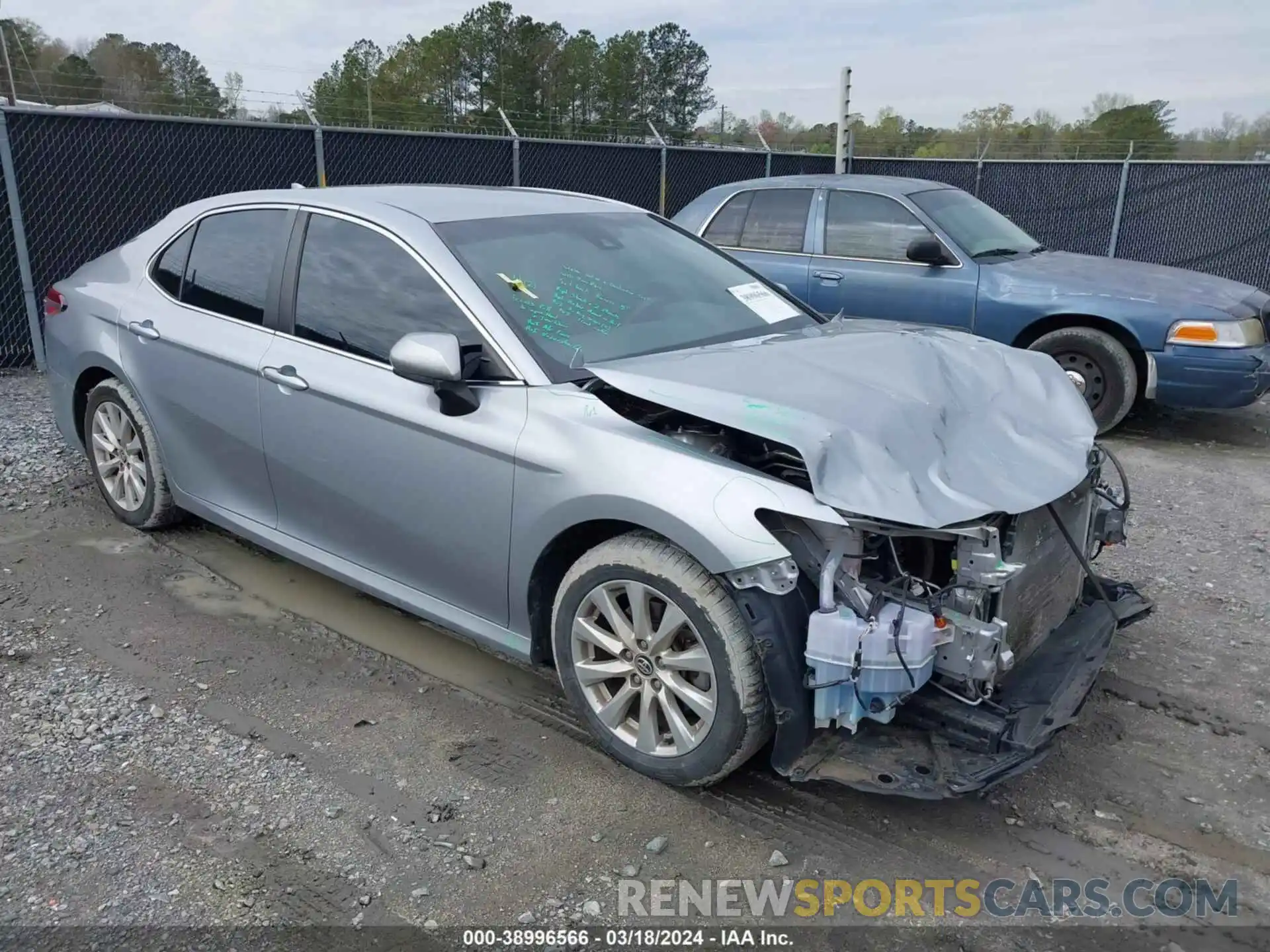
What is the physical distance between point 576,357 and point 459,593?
0.91 metres

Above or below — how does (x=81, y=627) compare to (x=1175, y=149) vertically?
below

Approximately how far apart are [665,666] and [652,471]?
0.58 m

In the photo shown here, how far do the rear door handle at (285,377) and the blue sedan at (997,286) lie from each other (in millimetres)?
4909

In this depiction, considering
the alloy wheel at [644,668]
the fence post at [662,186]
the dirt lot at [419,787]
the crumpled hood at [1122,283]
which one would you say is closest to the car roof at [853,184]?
the crumpled hood at [1122,283]

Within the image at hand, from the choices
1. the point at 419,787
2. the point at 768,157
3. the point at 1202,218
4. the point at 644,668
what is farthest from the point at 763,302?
the point at 1202,218

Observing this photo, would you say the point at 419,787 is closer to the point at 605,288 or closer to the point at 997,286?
the point at 605,288

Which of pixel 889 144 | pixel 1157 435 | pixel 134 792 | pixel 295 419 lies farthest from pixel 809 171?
pixel 134 792

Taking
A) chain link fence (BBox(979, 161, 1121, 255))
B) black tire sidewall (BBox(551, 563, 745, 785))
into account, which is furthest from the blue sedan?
chain link fence (BBox(979, 161, 1121, 255))

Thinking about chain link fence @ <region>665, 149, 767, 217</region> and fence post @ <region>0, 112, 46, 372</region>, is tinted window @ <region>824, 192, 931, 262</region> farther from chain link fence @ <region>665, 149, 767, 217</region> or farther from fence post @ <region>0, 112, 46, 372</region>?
fence post @ <region>0, 112, 46, 372</region>

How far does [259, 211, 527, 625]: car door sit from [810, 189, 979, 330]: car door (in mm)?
4394

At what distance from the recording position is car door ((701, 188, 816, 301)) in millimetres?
8000

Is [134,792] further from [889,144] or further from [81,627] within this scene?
[889,144]

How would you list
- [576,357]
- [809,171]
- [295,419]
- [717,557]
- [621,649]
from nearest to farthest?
[717,557]
[621,649]
[576,357]
[295,419]
[809,171]

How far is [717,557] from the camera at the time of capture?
2754 millimetres
